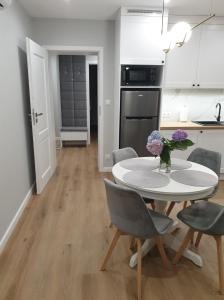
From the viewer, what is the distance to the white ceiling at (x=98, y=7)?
9.25ft

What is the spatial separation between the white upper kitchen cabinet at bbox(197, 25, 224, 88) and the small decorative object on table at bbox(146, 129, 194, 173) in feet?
6.55

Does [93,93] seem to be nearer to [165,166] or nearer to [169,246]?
[165,166]

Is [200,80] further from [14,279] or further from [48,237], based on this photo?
[14,279]

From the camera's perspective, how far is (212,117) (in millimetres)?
4004

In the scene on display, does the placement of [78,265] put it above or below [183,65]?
below

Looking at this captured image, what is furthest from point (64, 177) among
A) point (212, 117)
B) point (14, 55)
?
point (212, 117)

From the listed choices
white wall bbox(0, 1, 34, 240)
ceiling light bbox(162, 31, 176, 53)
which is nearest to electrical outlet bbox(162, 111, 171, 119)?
ceiling light bbox(162, 31, 176, 53)

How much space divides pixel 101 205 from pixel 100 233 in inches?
23.8

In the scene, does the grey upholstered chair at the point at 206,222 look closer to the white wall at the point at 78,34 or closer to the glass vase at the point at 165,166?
the glass vase at the point at 165,166

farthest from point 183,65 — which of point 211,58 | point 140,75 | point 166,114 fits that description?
point 166,114

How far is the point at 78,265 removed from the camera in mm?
1961

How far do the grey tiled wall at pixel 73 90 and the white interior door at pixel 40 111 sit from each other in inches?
86.8

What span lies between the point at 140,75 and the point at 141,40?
0.47 metres

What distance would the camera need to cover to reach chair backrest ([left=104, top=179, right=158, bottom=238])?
1519 millimetres
